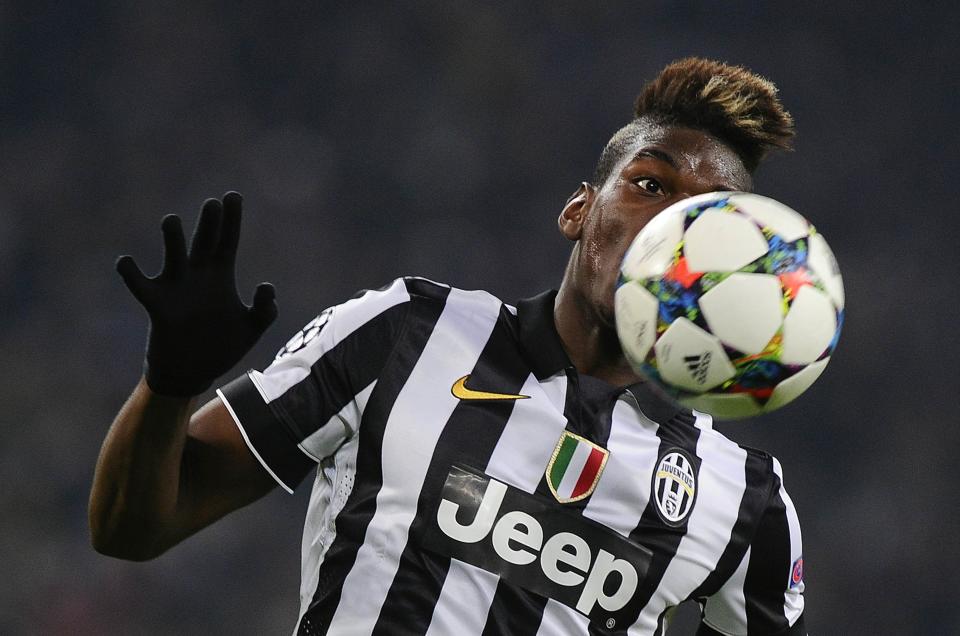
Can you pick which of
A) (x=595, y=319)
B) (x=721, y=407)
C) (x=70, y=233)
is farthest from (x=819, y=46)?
(x=721, y=407)

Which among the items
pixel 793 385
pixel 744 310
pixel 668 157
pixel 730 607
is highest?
pixel 668 157

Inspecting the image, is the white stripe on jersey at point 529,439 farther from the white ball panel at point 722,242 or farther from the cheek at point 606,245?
the white ball panel at point 722,242

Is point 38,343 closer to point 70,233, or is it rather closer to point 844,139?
point 70,233

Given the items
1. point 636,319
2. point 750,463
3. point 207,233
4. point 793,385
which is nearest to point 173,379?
point 207,233

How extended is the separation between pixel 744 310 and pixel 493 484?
591 millimetres

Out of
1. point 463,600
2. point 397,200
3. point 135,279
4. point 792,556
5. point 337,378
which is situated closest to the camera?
point 135,279

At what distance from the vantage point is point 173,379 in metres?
1.72

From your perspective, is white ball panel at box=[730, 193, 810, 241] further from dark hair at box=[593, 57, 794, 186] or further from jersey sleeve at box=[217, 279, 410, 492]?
jersey sleeve at box=[217, 279, 410, 492]

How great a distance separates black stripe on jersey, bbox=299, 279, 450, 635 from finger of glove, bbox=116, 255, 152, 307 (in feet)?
1.69

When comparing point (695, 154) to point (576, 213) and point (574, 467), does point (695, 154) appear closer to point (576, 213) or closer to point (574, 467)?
point (576, 213)

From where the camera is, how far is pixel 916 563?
573 centimetres

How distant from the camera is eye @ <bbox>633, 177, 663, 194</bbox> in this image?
86.7 inches

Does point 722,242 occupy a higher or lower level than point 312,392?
higher

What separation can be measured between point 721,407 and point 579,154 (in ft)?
15.4
